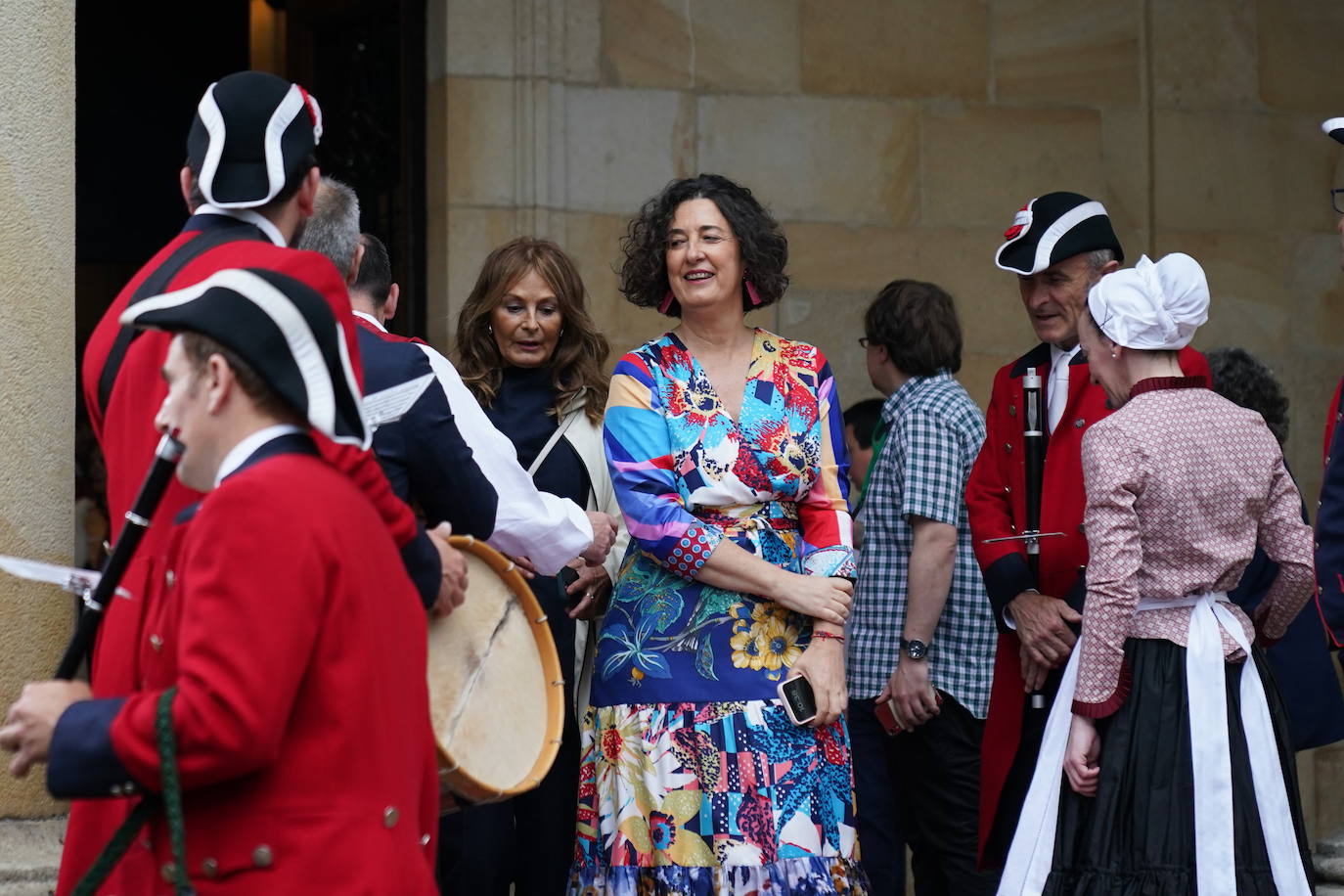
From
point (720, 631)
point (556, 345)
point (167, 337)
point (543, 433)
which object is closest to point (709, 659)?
point (720, 631)

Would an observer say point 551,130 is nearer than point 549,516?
No

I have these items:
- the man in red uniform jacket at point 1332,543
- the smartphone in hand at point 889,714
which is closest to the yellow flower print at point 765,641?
the man in red uniform jacket at point 1332,543

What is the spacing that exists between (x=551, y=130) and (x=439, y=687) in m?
4.12

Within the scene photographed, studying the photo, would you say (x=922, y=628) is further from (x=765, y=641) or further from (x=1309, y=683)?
(x=765, y=641)

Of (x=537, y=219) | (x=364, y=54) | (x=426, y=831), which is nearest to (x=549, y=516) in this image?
(x=426, y=831)

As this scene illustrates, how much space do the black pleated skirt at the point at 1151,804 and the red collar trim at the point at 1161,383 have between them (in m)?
0.56

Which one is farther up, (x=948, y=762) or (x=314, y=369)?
(x=314, y=369)

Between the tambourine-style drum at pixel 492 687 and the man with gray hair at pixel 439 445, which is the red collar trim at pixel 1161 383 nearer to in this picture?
the man with gray hair at pixel 439 445

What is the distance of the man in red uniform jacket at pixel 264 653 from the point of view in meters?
2.27

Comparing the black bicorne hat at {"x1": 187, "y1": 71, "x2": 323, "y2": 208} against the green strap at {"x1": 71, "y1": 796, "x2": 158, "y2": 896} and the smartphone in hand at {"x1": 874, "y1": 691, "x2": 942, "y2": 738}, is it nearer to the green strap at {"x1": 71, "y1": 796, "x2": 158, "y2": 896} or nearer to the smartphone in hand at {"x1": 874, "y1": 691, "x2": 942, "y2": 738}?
the green strap at {"x1": 71, "y1": 796, "x2": 158, "y2": 896}

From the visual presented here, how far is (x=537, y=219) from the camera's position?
6770mm

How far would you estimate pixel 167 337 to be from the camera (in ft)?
9.06

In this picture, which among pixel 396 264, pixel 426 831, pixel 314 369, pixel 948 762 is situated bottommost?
pixel 948 762

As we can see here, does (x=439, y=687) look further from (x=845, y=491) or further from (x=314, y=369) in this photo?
(x=845, y=491)
